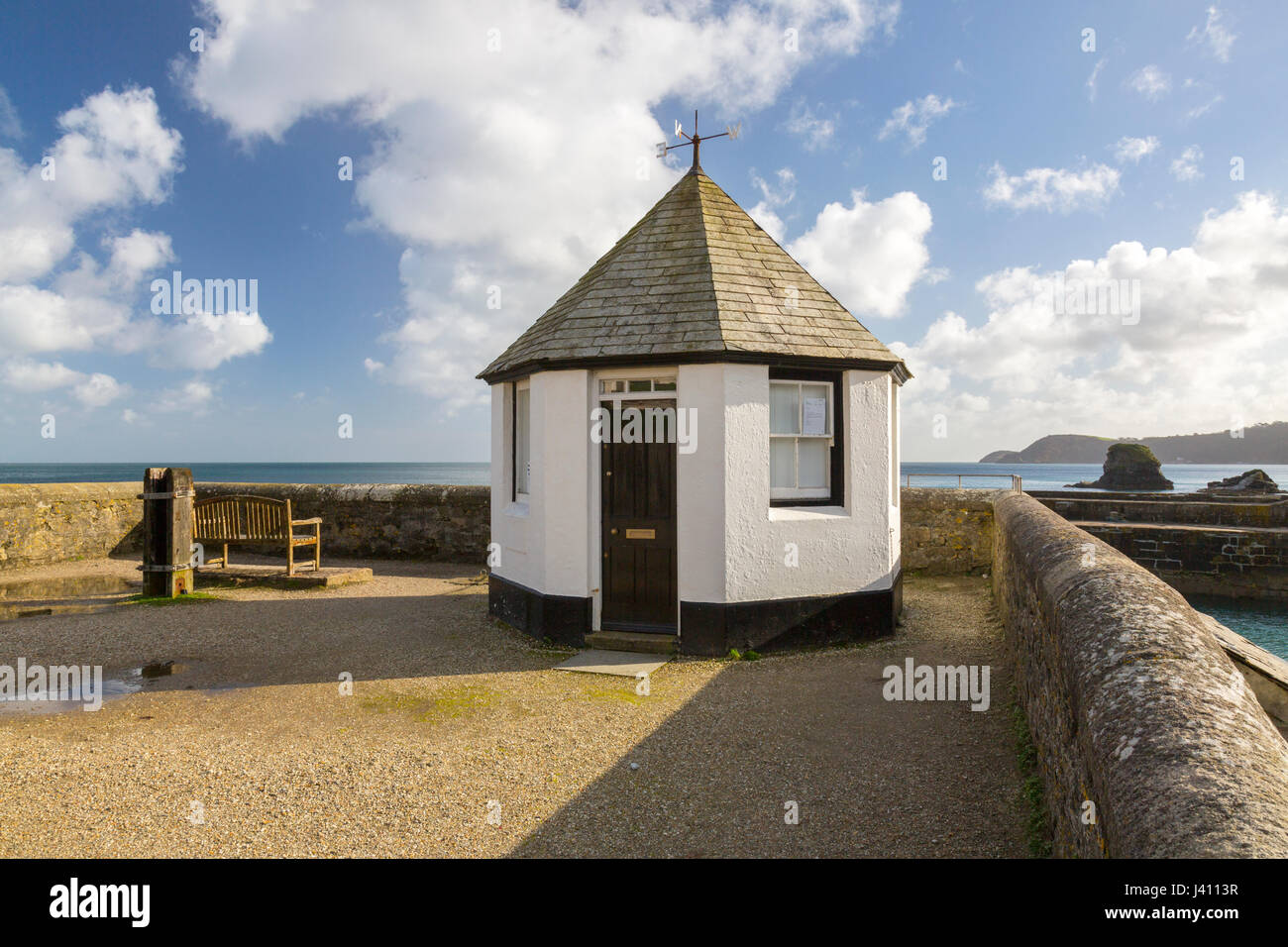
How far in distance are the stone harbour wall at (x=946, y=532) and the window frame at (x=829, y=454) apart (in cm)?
510

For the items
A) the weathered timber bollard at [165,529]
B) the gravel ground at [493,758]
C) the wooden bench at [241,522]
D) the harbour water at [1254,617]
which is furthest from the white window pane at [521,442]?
the harbour water at [1254,617]

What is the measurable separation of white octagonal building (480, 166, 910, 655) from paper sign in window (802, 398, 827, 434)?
0.02 m

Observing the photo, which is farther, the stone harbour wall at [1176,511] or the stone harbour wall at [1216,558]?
the stone harbour wall at [1176,511]

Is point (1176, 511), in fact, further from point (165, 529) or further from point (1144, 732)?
point (165, 529)

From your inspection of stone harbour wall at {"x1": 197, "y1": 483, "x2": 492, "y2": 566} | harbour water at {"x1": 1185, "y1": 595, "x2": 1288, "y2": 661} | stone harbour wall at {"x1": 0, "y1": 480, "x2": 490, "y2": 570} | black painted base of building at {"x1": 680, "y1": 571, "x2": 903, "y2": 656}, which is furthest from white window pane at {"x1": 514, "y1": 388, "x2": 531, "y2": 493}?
harbour water at {"x1": 1185, "y1": 595, "x2": 1288, "y2": 661}

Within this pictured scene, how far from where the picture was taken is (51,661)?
7207mm

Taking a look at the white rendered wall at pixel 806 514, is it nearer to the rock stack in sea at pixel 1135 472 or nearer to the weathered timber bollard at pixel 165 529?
the weathered timber bollard at pixel 165 529

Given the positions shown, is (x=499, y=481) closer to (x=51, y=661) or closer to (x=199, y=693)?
(x=199, y=693)

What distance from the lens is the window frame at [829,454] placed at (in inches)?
313

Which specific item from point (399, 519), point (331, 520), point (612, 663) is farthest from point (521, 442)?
point (331, 520)

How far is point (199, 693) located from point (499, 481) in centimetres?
403

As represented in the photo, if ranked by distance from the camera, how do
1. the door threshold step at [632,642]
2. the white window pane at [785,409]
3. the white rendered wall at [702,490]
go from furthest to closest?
the white window pane at [785,409] < the door threshold step at [632,642] < the white rendered wall at [702,490]

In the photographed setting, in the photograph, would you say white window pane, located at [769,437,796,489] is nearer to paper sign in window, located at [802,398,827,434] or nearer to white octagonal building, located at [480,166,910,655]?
white octagonal building, located at [480,166,910,655]

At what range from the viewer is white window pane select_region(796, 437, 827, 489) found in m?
8.08
